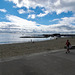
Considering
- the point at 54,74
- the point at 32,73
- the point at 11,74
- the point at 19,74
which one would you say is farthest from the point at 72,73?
the point at 11,74

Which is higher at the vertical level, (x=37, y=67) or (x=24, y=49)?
(x=37, y=67)

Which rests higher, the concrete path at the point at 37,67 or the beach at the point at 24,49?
the concrete path at the point at 37,67

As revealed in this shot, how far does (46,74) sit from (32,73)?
0.72 m

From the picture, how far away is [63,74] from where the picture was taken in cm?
515

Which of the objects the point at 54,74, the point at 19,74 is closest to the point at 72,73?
the point at 54,74

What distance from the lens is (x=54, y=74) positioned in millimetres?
5152

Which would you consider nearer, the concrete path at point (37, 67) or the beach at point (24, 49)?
the concrete path at point (37, 67)

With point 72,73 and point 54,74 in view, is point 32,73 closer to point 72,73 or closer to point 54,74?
point 54,74

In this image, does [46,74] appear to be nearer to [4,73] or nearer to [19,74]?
[19,74]

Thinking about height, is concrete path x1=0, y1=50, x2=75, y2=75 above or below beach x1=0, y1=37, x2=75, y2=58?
above

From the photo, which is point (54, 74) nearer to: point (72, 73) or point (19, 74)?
point (72, 73)

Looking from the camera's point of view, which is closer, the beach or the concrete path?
the concrete path

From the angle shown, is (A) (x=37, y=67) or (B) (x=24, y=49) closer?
(A) (x=37, y=67)

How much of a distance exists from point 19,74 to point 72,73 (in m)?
2.69
